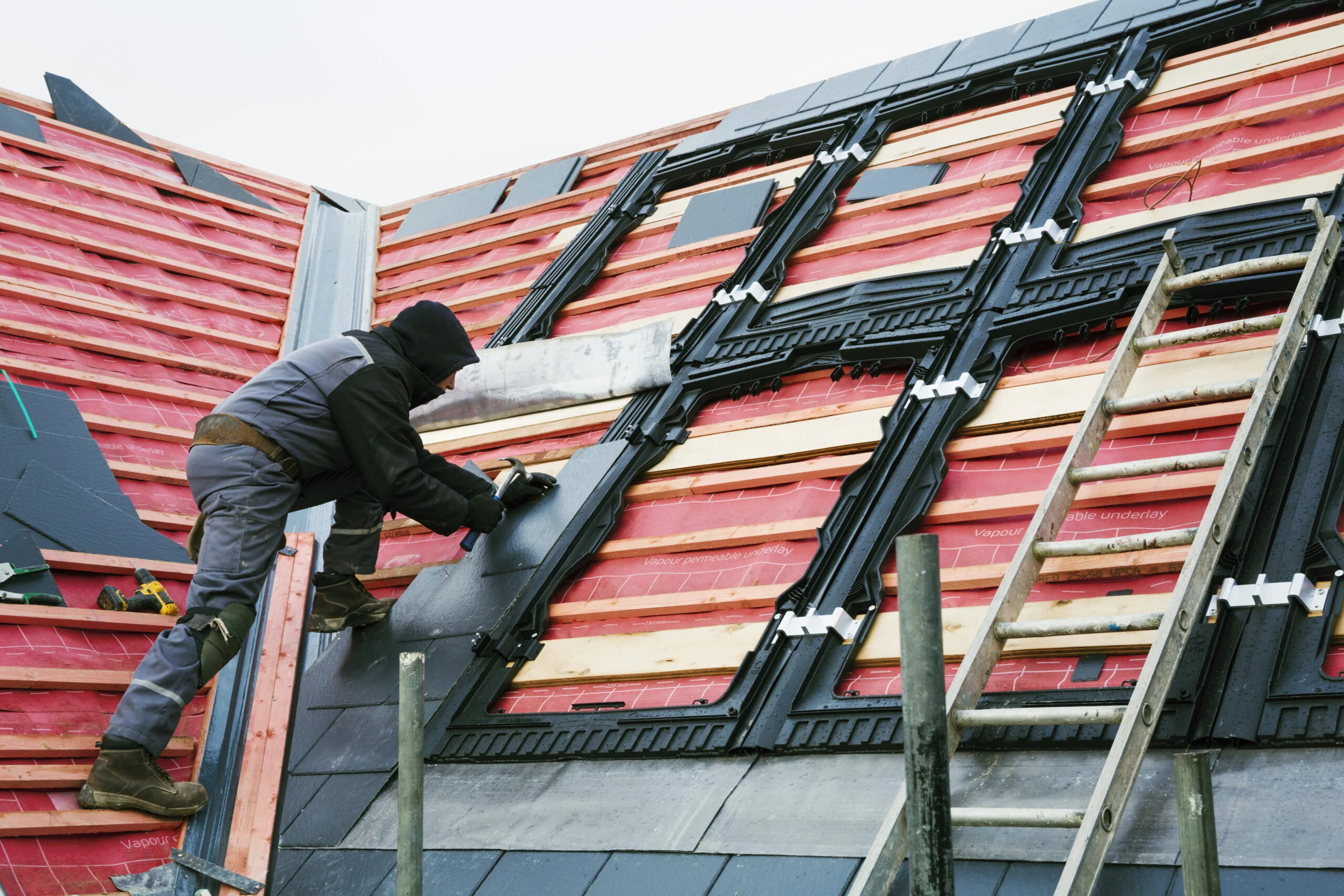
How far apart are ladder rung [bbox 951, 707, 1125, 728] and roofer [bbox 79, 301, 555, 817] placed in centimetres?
234

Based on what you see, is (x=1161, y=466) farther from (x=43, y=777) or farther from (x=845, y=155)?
(x=845, y=155)

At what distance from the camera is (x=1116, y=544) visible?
3.31 meters

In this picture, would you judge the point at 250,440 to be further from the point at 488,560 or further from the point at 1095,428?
the point at 1095,428

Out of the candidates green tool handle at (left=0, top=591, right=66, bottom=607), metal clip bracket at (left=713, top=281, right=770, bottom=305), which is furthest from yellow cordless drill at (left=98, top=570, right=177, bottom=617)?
metal clip bracket at (left=713, top=281, right=770, bottom=305)

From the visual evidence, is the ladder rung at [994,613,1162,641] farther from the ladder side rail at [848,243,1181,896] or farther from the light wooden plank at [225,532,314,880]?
the light wooden plank at [225,532,314,880]

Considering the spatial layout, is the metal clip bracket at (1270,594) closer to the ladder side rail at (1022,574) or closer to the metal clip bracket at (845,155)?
the ladder side rail at (1022,574)

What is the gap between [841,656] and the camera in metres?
4.00

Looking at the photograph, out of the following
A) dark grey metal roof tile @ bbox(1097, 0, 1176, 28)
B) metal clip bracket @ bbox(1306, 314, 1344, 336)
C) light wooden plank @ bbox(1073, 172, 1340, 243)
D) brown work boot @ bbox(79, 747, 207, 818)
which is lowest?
brown work boot @ bbox(79, 747, 207, 818)

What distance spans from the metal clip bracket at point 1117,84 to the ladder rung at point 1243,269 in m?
2.01

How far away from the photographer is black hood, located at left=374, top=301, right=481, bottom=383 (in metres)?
4.67

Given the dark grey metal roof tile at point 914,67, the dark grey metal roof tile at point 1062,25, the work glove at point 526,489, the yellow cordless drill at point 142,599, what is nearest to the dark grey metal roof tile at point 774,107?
the dark grey metal roof tile at point 914,67

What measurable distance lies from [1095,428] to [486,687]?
7.65 feet

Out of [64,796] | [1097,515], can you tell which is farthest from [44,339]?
[1097,515]

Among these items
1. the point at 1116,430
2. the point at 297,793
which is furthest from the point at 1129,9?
the point at 297,793
